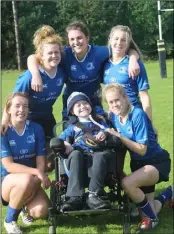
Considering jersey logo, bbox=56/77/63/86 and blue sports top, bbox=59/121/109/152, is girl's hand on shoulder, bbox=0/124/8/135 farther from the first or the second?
jersey logo, bbox=56/77/63/86

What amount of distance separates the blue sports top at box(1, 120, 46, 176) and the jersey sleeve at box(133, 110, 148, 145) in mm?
935

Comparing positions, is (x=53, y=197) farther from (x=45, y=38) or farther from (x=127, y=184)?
(x=45, y=38)

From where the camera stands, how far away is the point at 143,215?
4.50 m

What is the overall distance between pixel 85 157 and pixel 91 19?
2167 centimetres

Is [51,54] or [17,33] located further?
[17,33]

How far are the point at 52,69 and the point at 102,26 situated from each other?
20490mm

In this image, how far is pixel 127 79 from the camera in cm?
482

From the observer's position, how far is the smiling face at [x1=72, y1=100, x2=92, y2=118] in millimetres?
4352

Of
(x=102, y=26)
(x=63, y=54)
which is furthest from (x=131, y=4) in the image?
(x=63, y=54)

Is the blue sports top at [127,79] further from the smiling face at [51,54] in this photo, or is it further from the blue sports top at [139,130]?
the smiling face at [51,54]

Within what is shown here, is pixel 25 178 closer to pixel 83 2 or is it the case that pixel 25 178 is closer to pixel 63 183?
pixel 63 183

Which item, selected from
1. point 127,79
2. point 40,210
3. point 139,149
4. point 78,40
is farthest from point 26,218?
point 78,40

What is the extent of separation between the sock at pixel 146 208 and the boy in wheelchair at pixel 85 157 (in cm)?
54

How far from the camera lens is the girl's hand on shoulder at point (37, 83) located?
181 inches
